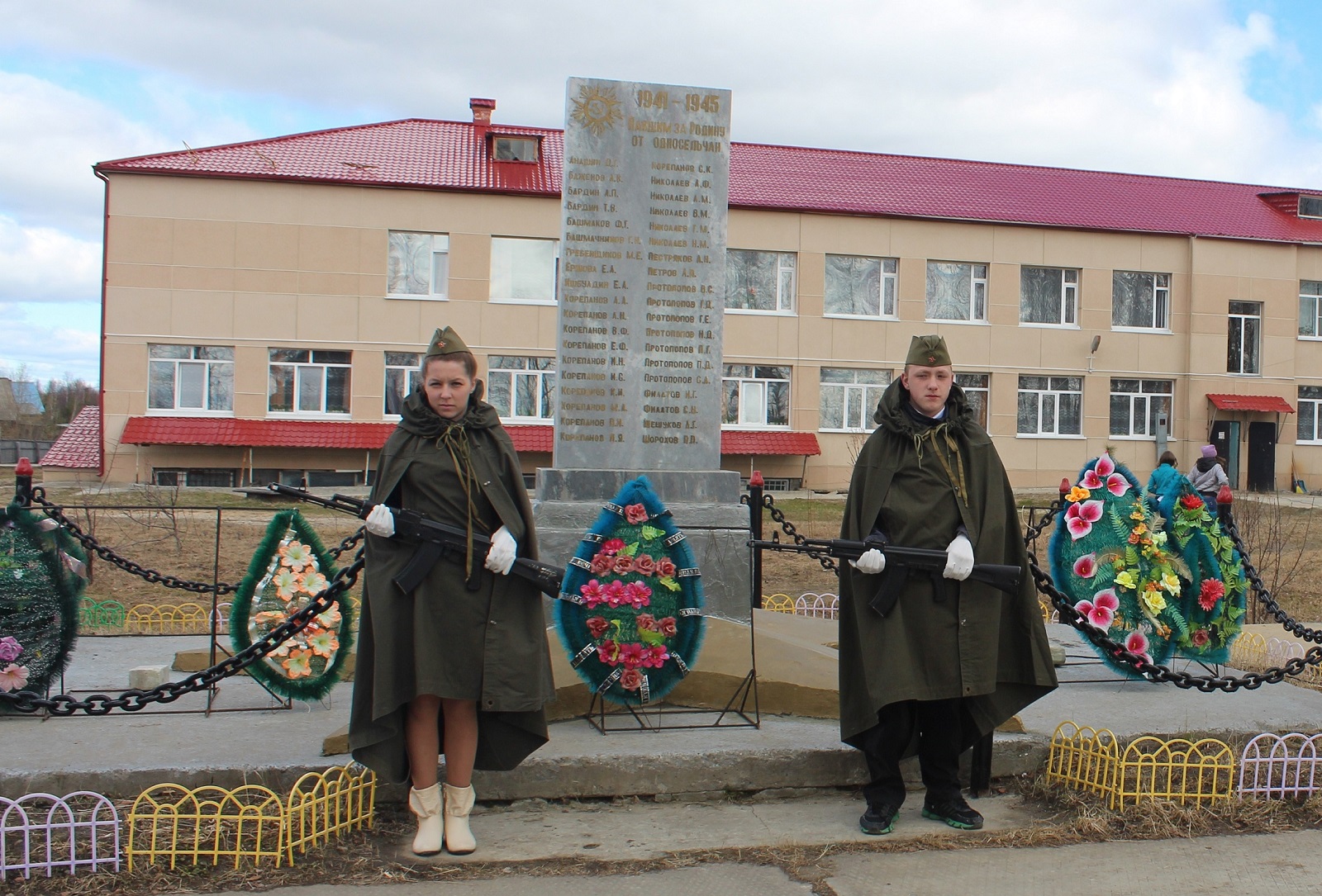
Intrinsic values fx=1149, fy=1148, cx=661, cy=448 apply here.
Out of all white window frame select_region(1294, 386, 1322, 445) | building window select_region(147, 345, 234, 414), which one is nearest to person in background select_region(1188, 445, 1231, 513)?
white window frame select_region(1294, 386, 1322, 445)

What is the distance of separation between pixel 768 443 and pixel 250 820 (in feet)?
72.0

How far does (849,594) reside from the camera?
14.5ft

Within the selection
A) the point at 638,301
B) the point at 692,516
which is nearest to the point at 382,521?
the point at 692,516

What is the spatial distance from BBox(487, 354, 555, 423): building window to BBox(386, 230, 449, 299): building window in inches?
77.9

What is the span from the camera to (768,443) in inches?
1012

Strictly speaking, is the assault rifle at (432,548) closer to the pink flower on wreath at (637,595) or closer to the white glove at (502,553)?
the white glove at (502,553)

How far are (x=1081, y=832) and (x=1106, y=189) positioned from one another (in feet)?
93.6

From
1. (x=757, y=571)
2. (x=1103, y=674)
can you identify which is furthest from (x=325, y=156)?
(x=1103, y=674)

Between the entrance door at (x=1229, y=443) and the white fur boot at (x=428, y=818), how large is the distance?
1099 inches

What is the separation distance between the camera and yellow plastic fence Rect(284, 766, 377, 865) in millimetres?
4000

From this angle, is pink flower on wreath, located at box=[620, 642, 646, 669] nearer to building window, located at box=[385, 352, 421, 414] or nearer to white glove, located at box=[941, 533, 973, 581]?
white glove, located at box=[941, 533, 973, 581]

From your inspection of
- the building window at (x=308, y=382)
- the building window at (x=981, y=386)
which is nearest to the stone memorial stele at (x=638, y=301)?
the building window at (x=308, y=382)

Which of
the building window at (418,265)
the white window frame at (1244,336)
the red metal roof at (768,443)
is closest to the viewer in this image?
the building window at (418,265)

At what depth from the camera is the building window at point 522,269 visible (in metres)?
24.8
